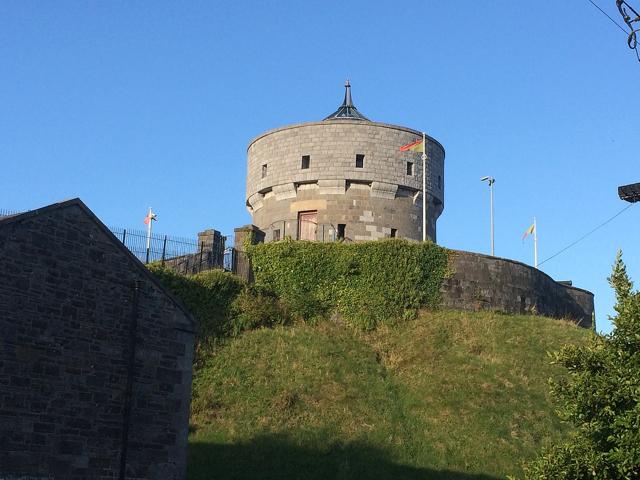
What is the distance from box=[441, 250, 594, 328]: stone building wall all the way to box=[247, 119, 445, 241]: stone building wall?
4408 mm

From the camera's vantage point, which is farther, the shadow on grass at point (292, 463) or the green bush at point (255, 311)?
the green bush at point (255, 311)

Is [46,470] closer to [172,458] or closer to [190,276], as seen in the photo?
[172,458]

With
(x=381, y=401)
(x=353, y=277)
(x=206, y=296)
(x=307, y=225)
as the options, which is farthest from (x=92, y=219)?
(x=307, y=225)

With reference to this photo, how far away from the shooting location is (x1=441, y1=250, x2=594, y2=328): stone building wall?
38156 millimetres

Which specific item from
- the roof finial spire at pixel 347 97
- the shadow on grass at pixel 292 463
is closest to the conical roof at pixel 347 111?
the roof finial spire at pixel 347 97

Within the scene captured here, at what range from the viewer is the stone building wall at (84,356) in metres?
18.7

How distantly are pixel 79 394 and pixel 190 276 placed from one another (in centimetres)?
1511

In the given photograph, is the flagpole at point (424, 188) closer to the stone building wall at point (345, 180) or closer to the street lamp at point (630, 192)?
the stone building wall at point (345, 180)

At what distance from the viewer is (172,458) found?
2088cm

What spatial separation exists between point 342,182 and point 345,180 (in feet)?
0.56

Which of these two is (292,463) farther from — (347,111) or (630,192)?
(347,111)

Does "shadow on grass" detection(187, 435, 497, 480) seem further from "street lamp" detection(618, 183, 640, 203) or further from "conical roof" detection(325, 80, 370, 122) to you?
"conical roof" detection(325, 80, 370, 122)

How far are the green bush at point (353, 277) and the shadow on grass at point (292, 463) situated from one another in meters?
9.92

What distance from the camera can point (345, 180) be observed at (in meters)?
41.7
